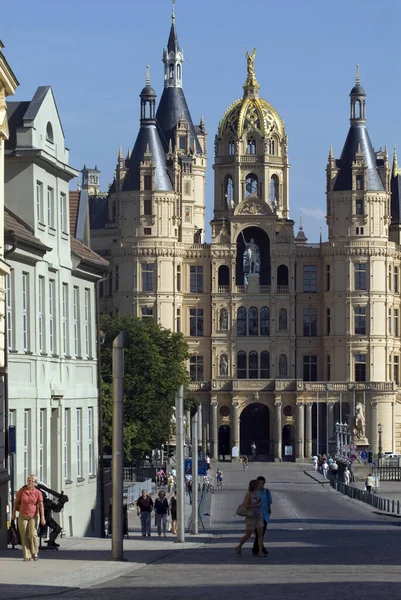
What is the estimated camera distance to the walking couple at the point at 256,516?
1444 inches

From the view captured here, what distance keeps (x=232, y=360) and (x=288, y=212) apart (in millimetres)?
15745

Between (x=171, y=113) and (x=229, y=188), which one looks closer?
(x=229, y=188)

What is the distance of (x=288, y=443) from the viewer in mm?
161875

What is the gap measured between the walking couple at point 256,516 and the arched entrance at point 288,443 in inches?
4800

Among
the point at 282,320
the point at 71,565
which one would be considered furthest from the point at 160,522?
the point at 282,320

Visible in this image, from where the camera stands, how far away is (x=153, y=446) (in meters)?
120

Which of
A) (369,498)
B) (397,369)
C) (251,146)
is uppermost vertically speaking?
(251,146)

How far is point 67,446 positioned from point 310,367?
378 ft

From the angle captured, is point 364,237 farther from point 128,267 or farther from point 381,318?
point 128,267

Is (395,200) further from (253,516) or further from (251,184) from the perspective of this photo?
(253,516)

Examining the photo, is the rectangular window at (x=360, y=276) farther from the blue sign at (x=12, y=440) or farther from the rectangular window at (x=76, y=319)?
the blue sign at (x=12, y=440)

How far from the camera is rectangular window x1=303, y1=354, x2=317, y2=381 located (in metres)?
166

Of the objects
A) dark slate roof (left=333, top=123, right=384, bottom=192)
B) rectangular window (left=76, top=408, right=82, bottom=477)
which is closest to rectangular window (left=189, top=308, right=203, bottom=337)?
dark slate roof (left=333, top=123, right=384, bottom=192)

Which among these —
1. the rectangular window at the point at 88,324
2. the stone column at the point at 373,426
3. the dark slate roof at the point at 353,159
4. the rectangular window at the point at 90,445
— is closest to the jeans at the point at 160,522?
the rectangular window at the point at 90,445
